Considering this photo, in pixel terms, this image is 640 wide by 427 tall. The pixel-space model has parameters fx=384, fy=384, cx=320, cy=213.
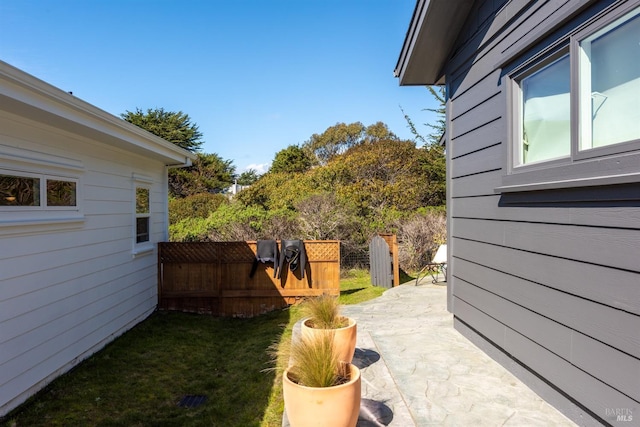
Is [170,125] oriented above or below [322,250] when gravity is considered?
above

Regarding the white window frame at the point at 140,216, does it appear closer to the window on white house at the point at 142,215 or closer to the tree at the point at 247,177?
the window on white house at the point at 142,215

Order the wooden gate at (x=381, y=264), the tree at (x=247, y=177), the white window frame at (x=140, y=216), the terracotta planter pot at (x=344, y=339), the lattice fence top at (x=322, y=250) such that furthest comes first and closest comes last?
the tree at (x=247, y=177) < the wooden gate at (x=381, y=264) < the lattice fence top at (x=322, y=250) < the white window frame at (x=140, y=216) < the terracotta planter pot at (x=344, y=339)

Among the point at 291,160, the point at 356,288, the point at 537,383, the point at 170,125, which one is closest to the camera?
the point at 537,383

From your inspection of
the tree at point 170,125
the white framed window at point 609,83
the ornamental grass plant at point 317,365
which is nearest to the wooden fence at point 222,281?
the ornamental grass plant at point 317,365

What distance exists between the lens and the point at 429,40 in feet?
14.5

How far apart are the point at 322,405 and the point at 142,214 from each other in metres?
5.66

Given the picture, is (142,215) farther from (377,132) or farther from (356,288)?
(377,132)

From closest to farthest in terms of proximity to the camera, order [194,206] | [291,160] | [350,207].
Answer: [350,207] < [194,206] < [291,160]

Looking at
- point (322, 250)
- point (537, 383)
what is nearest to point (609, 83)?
point (537, 383)

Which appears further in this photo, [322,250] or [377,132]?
[377,132]

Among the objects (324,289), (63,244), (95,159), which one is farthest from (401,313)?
(95,159)

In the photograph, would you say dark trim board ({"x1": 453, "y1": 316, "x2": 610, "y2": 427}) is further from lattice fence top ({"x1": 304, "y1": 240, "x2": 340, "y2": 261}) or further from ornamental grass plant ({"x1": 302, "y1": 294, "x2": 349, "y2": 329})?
lattice fence top ({"x1": 304, "y1": 240, "x2": 340, "y2": 261})

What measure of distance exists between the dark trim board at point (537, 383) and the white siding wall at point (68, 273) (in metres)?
4.30

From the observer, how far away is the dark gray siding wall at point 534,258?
2.03 meters
